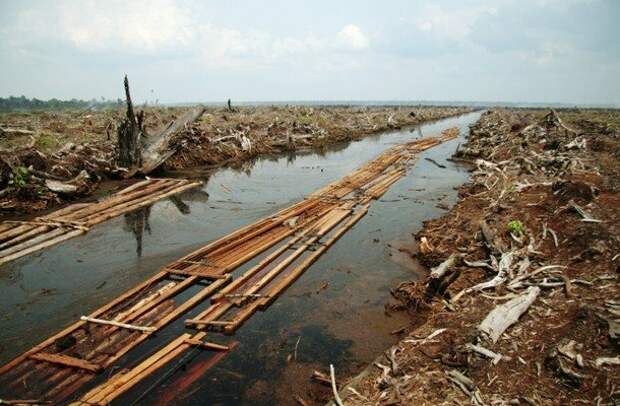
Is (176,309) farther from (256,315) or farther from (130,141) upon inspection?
(130,141)

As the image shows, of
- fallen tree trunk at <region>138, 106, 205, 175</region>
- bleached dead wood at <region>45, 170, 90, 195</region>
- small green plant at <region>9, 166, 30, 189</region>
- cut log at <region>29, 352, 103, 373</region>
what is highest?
fallen tree trunk at <region>138, 106, 205, 175</region>

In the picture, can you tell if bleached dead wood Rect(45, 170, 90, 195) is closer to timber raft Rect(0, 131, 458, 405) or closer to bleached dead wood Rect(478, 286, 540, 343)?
timber raft Rect(0, 131, 458, 405)

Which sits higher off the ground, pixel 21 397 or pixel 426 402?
pixel 426 402

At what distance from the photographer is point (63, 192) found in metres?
12.0

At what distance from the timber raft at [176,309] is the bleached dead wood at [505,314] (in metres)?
3.45

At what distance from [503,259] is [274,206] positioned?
24.2ft

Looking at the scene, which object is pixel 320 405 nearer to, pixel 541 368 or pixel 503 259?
pixel 541 368

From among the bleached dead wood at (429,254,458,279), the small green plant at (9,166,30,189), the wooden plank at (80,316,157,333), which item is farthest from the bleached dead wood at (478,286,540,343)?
the small green plant at (9,166,30,189)

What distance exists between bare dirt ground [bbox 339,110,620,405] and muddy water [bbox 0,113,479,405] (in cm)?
A: 74

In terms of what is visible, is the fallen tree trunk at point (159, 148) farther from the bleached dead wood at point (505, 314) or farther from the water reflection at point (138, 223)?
the bleached dead wood at point (505, 314)

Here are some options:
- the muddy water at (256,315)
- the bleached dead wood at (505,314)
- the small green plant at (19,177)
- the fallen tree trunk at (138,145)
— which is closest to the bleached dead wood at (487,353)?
the bleached dead wood at (505,314)

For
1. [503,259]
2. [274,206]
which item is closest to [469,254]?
[503,259]

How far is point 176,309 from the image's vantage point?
596cm

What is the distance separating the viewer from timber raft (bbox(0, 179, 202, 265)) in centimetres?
849
